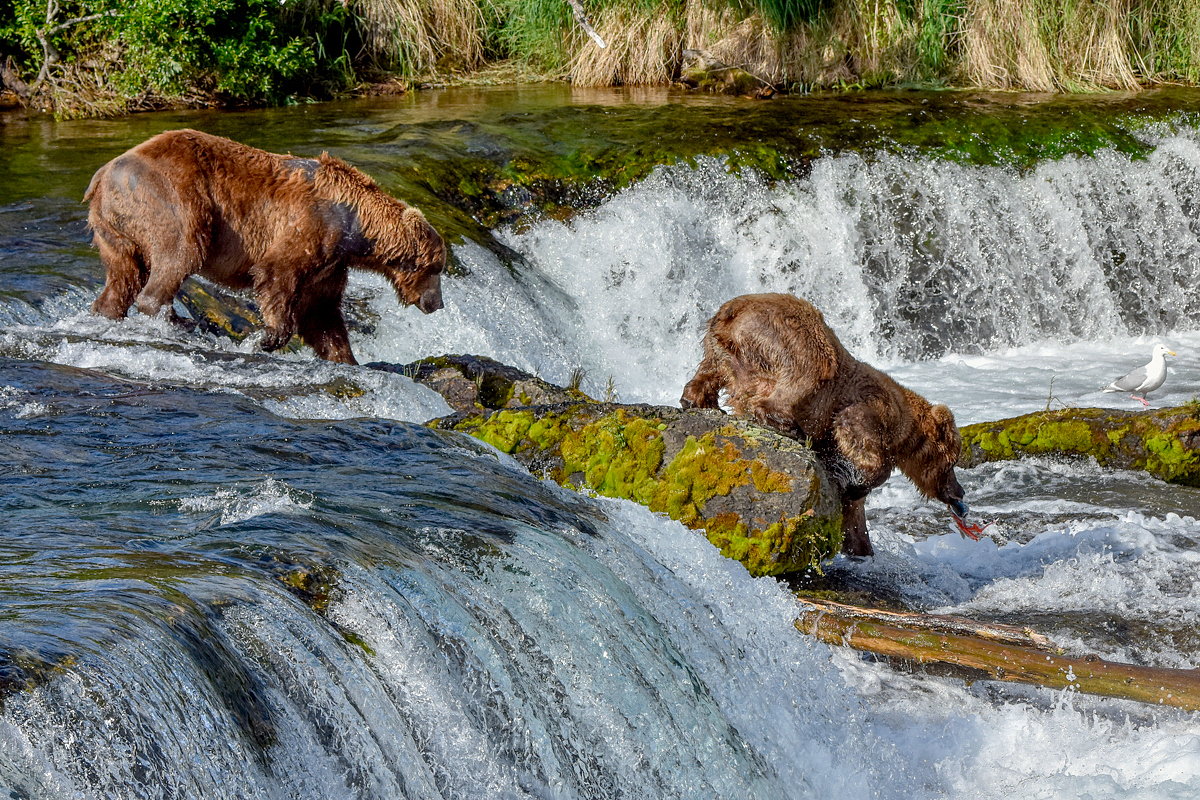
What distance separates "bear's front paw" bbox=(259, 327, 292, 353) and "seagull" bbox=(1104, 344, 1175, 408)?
6895 mm

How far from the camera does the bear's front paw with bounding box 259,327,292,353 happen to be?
7234 millimetres

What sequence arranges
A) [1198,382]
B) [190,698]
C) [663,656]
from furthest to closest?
[1198,382] < [663,656] < [190,698]

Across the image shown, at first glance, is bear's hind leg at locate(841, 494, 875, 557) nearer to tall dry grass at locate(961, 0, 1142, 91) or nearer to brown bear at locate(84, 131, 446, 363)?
brown bear at locate(84, 131, 446, 363)

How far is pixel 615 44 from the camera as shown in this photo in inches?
A: 745

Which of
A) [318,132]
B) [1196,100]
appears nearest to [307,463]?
[318,132]

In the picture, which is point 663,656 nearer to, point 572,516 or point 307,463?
point 572,516

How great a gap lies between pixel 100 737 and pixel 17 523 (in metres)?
1.61

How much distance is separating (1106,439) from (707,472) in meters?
3.90

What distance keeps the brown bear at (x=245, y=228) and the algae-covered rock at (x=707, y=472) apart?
1.94 m

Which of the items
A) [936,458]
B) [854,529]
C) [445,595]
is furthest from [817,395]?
[445,595]

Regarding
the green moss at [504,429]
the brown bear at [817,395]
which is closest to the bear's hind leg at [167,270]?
the green moss at [504,429]

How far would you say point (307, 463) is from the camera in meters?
5.21

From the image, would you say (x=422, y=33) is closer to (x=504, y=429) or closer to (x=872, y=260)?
(x=872, y=260)

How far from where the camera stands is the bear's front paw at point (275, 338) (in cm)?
723
